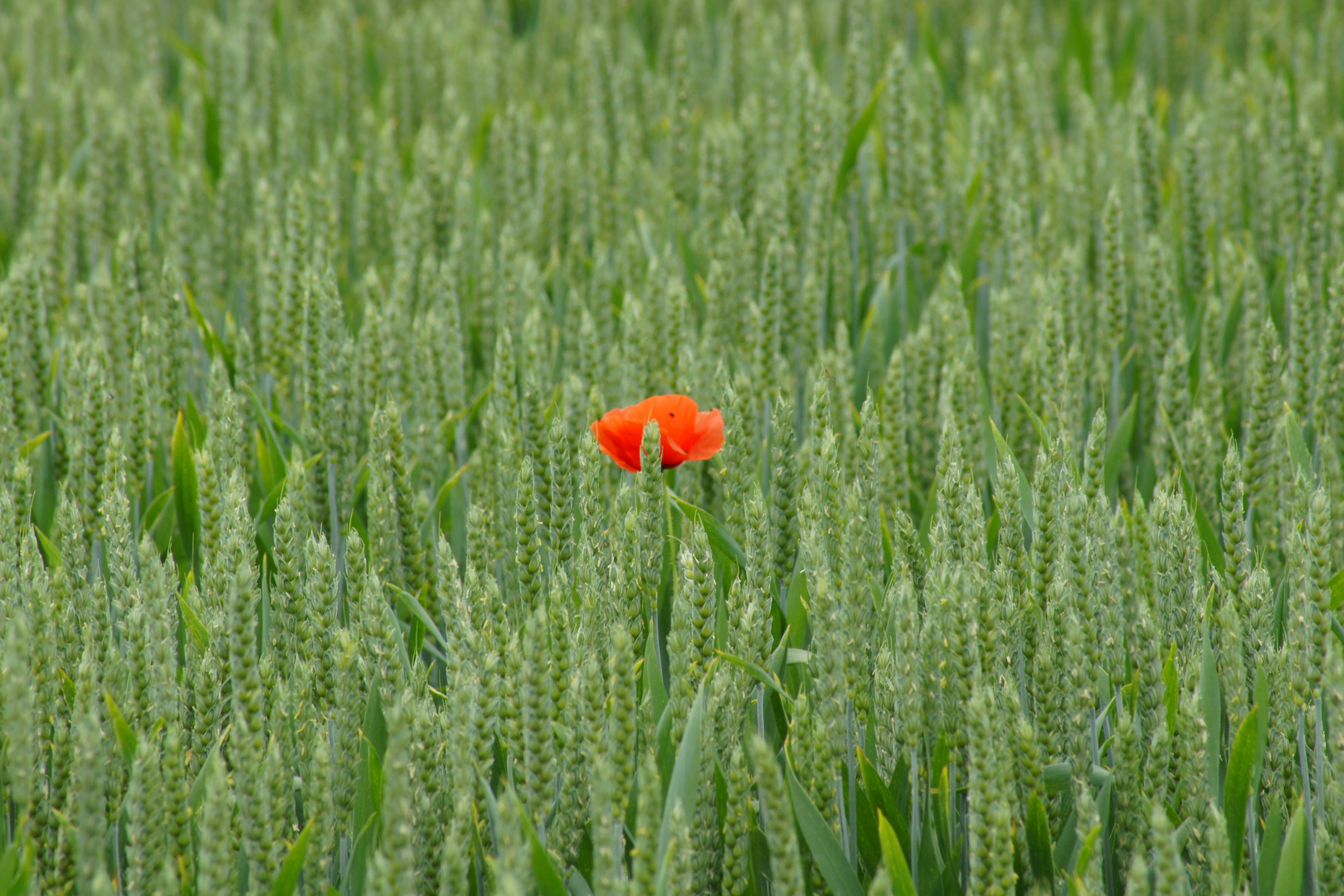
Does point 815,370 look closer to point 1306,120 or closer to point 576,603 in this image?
point 576,603

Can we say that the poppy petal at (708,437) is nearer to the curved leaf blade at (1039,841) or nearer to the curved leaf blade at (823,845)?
the curved leaf blade at (823,845)

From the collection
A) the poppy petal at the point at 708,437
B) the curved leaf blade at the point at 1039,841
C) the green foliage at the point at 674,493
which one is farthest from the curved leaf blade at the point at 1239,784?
the poppy petal at the point at 708,437

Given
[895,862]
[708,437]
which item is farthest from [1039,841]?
[708,437]

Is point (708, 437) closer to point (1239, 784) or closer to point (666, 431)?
point (666, 431)

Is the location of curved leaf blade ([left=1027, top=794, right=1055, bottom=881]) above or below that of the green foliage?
below

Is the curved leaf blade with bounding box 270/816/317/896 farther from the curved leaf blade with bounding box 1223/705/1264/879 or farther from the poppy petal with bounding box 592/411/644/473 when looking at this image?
the curved leaf blade with bounding box 1223/705/1264/879

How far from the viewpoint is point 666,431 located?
152cm

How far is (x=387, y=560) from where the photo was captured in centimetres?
157

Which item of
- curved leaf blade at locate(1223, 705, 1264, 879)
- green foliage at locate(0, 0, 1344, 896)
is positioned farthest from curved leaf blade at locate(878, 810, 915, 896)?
curved leaf blade at locate(1223, 705, 1264, 879)

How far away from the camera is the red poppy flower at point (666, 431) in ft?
5.01

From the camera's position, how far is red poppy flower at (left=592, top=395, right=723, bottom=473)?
153 cm

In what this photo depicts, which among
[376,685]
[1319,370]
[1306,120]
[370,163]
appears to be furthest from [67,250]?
[1306,120]

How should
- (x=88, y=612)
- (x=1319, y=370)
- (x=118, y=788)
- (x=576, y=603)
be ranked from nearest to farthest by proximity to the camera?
(x=118, y=788)
(x=88, y=612)
(x=576, y=603)
(x=1319, y=370)

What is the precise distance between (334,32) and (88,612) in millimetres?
2607
